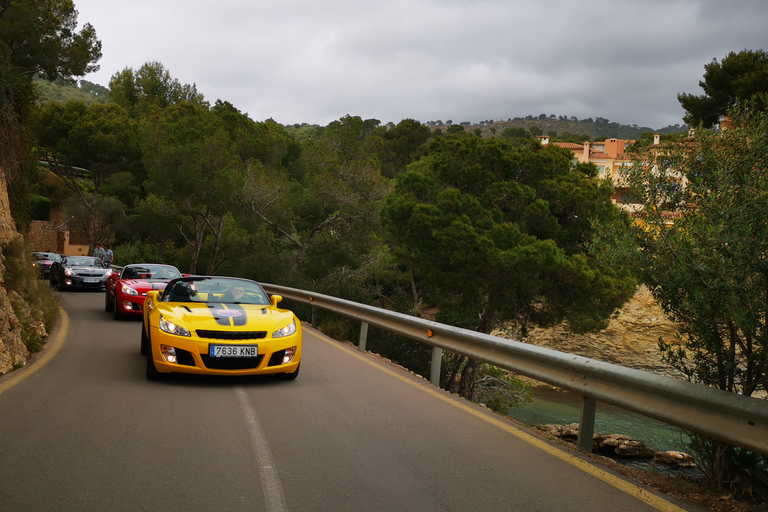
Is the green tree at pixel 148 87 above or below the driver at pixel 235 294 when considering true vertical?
above

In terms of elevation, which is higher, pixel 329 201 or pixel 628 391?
pixel 329 201

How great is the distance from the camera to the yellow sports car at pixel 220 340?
7840 mm

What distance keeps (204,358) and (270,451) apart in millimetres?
2717

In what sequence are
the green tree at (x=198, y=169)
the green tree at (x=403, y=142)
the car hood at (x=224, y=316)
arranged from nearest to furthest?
the car hood at (x=224, y=316), the green tree at (x=198, y=169), the green tree at (x=403, y=142)

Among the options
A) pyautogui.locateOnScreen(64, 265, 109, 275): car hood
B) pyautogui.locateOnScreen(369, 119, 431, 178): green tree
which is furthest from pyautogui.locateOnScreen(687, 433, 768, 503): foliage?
pyautogui.locateOnScreen(369, 119, 431, 178): green tree

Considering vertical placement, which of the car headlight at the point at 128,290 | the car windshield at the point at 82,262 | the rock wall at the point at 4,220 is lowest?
the car windshield at the point at 82,262

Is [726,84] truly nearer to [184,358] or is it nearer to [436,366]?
[436,366]

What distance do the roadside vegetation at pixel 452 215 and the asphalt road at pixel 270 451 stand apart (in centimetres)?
171

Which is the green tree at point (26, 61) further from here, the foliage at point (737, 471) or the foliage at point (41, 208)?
the foliage at point (41, 208)

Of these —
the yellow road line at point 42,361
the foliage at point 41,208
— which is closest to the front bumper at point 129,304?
the yellow road line at point 42,361

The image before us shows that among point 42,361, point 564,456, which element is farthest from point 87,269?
point 564,456

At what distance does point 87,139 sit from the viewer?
139 ft

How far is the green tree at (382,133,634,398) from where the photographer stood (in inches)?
815

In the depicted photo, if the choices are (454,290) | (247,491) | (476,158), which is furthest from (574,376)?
(476,158)
